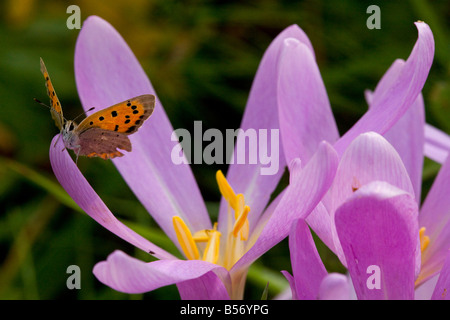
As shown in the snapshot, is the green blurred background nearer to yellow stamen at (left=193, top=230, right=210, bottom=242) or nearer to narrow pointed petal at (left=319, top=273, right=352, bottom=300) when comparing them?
yellow stamen at (left=193, top=230, right=210, bottom=242)

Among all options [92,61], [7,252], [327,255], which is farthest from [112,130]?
[7,252]

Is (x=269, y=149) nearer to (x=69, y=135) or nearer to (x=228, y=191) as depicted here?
(x=228, y=191)

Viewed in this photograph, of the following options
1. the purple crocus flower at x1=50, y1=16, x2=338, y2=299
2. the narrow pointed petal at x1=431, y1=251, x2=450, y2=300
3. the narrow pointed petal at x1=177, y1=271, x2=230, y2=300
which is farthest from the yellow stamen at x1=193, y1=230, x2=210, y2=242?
the narrow pointed petal at x1=431, y1=251, x2=450, y2=300

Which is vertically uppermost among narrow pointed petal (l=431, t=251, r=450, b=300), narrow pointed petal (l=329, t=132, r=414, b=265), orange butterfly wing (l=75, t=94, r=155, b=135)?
orange butterfly wing (l=75, t=94, r=155, b=135)

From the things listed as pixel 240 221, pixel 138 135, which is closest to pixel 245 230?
pixel 240 221

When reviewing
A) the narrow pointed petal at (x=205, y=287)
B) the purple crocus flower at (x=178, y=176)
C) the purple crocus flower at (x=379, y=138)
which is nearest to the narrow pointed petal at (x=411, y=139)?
the purple crocus flower at (x=379, y=138)

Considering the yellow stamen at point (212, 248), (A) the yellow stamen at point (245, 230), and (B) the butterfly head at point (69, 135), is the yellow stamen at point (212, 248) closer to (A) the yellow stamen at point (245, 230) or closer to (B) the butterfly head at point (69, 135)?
(A) the yellow stamen at point (245, 230)
